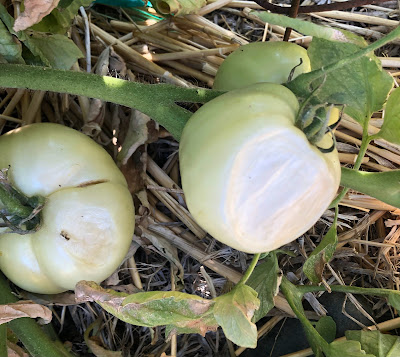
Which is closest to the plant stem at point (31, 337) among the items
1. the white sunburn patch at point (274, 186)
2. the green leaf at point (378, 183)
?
the white sunburn patch at point (274, 186)

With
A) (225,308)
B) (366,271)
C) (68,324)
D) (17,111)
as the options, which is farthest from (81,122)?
(366,271)

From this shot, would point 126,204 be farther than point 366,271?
No

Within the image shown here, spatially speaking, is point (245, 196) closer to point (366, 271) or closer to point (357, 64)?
point (357, 64)

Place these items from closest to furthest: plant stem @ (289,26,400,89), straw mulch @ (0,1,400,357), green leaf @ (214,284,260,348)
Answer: plant stem @ (289,26,400,89), green leaf @ (214,284,260,348), straw mulch @ (0,1,400,357)

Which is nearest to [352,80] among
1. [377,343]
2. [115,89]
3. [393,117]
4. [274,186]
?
[393,117]

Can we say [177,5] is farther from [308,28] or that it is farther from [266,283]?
[266,283]

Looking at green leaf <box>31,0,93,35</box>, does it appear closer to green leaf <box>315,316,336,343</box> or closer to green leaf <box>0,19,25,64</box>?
green leaf <box>0,19,25,64</box>

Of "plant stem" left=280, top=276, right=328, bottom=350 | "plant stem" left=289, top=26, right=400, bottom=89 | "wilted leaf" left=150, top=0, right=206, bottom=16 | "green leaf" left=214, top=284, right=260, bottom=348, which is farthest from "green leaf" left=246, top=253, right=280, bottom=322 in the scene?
"wilted leaf" left=150, top=0, right=206, bottom=16
